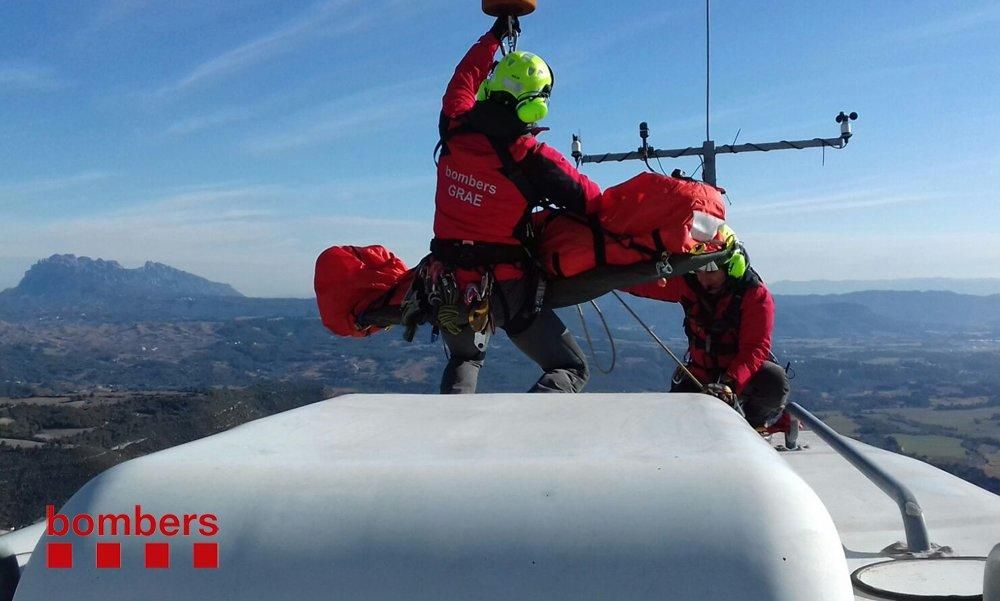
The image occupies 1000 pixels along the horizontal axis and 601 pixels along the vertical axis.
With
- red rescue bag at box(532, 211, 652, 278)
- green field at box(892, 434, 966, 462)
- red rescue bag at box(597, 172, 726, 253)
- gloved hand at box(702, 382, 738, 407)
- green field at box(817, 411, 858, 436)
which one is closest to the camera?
red rescue bag at box(597, 172, 726, 253)

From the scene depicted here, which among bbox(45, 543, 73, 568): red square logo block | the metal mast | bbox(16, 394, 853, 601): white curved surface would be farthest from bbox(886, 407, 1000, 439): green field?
bbox(45, 543, 73, 568): red square logo block

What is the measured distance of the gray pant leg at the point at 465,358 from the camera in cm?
586

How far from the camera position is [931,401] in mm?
88312

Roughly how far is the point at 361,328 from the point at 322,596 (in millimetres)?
4639

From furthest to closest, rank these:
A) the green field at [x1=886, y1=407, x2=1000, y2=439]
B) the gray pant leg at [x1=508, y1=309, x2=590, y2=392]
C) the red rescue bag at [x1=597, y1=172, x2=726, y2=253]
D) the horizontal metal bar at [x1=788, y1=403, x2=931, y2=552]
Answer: the green field at [x1=886, y1=407, x2=1000, y2=439], the gray pant leg at [x1=508, y1=309, x2=590, y2=392], the red rescue bag at [x1=597, y1=172, x2=726, y2=253], the horizontal metal bar at [x1=788, y1=403, x2=931, y2=552]

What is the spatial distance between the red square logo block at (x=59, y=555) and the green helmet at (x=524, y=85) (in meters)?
3.93

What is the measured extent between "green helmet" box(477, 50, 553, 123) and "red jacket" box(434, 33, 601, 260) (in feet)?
0.28

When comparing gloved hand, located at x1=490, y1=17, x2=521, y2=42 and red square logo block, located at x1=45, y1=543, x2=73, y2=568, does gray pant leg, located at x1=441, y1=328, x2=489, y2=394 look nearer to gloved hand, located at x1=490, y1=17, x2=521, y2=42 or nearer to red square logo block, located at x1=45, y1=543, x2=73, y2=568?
gloved hand, located at x1=490, y1=17, x2=521, y2=42

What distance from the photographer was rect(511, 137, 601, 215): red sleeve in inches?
A: 216

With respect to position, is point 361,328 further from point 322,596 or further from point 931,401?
point 931,401

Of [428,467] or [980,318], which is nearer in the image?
[428,467]

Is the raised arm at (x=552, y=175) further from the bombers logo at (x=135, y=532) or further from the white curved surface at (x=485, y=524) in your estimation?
the bombers logo at (x=135, y=532)

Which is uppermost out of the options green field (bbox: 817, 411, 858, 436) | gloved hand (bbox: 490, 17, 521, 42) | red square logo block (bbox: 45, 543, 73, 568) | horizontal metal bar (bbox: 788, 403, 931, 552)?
gloved hand (bbox: 490, 17, 521, 42)

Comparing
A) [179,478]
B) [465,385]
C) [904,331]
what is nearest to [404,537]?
[179,478]
